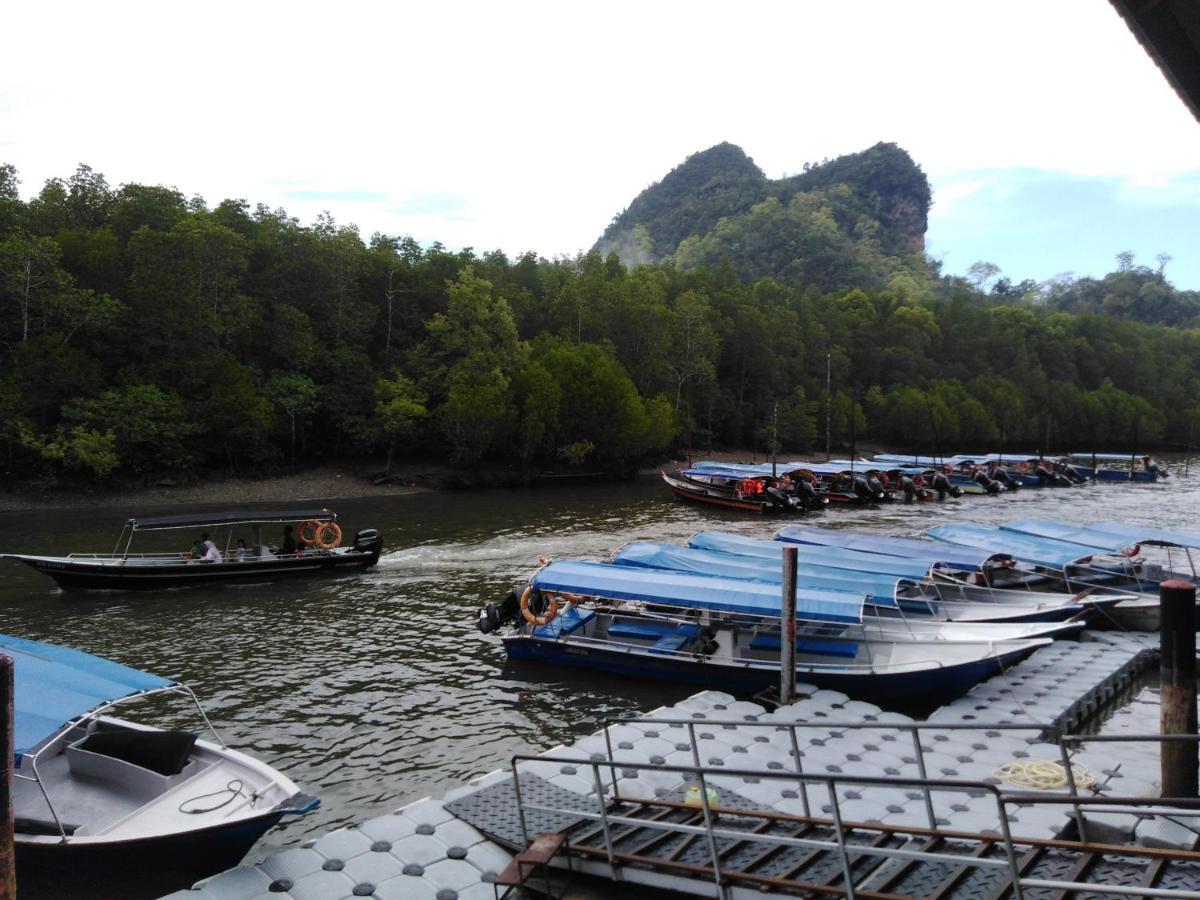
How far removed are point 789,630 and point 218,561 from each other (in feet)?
61.0

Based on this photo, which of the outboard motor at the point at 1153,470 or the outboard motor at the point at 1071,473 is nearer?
the outboard motor at the point at 1071,473

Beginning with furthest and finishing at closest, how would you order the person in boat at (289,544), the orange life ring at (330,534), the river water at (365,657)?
the orange life ring at (330,534) < the person in boat at (289,544) < the river water at (365,657)

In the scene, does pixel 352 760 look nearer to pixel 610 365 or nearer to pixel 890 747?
pixel 890 747

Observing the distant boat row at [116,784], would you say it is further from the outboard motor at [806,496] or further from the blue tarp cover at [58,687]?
the outboard motor at [806,496]

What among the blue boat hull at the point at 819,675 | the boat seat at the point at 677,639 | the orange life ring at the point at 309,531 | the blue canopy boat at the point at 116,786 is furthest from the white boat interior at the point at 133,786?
the orange life ring at the point at 309,531

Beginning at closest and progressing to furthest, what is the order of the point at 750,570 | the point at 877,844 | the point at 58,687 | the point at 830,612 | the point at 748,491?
1. the point at 877,844
2. the point at 58,687
3. the point at 830,612
4. the point at 750,570
5. the point at 748,491

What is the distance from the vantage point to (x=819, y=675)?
15.4 metres

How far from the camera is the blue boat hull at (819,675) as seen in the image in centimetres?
1498

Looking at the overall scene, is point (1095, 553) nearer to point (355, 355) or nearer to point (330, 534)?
point (330, 534)

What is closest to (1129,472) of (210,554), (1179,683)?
(1179,683)

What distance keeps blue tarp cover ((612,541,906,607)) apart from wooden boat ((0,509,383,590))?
34.6 feet

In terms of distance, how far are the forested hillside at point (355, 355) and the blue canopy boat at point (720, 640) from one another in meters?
35.3

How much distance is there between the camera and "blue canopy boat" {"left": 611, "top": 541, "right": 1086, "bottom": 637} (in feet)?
56.9

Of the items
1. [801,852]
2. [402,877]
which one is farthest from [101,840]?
[801,852]
